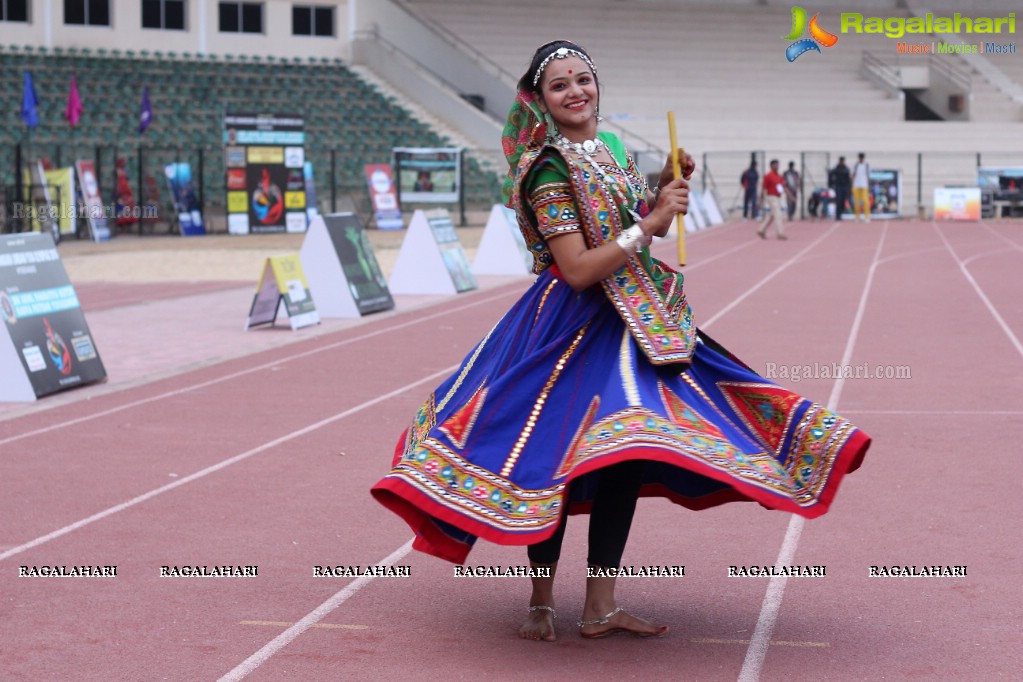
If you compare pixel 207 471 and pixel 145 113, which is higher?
pixel 145 113

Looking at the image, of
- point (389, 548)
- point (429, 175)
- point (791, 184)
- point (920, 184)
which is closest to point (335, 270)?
point (389, 548)

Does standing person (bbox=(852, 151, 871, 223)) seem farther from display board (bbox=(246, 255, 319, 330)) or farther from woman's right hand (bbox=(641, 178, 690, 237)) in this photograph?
woman's right hand (bbox=(641, 178, 690, 237))

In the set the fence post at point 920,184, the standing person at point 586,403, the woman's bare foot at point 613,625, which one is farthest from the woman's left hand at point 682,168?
the fence post at point 920,184

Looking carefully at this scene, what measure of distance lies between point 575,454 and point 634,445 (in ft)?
0.60

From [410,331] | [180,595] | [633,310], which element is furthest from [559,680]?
[410,331]

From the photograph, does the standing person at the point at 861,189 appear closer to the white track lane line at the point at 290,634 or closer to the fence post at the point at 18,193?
the fence post at the point at 18,193

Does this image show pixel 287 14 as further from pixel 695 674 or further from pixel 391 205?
pixel 695 674

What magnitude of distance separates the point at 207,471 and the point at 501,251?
14.3 metres

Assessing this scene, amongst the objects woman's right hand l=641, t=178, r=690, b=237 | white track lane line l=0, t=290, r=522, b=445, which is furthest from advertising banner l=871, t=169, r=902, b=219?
woman's right hand l=641, t=178, r=690, b=237

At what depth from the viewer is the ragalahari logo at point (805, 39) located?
48.1 metres

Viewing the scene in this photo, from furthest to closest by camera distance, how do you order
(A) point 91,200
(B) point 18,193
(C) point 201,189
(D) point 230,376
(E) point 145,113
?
(E) point 145,113 < (C) point 201,189 < (A) point 91,200 < (B) point 18,193 < (D) point 230,376

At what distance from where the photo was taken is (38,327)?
397 inches

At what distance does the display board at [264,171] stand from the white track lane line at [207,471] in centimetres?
2101

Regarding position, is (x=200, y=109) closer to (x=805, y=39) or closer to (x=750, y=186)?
(x=750, y=186)
